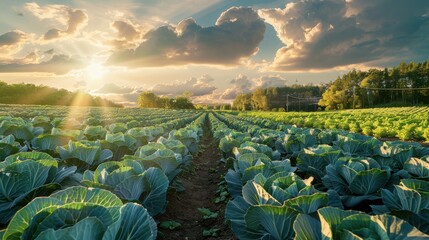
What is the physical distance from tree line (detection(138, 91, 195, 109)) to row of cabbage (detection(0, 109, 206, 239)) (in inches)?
4491

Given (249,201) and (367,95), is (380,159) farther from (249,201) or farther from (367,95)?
(367,95)

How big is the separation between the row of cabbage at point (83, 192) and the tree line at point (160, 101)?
114078 mm

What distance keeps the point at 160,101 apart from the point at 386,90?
256 feet

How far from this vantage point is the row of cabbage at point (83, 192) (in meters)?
1.49

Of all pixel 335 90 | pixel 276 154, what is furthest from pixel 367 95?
pixel 276 154

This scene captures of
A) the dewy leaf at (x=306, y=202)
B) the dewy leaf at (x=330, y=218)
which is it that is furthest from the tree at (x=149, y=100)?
the dewy leaf at (x=330, y=218)

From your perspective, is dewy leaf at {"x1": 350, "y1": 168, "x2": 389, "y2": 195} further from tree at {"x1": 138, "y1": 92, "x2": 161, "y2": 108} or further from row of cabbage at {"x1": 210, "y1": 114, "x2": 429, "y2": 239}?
tree at {"x1": 138, "y1": 92, "x2": 161, "y2": 108}

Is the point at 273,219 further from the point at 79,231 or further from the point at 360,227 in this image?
the point at 79,231

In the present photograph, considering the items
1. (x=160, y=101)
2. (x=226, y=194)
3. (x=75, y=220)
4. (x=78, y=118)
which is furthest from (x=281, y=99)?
(x=75, y=220)

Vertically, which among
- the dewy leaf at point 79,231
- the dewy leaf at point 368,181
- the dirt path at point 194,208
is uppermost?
the dewy leaf at point 79,231

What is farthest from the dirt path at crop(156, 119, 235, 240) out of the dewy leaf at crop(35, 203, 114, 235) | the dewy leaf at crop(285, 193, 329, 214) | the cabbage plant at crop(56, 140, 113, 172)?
the dewy leaf at crop(35, 203, 114, 235)

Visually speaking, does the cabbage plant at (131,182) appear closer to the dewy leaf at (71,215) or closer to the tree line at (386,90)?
the dewy leaf at (71,215)

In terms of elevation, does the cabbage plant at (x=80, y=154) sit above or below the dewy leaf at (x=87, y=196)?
below

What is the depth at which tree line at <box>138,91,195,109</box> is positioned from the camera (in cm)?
11762
